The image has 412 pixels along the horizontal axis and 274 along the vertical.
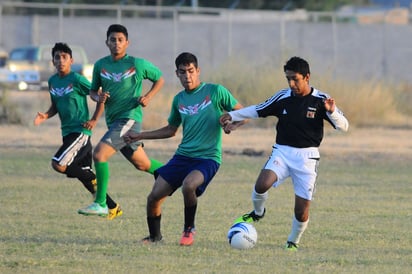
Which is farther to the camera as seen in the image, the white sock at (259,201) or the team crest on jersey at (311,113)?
the white sock at (259,201)

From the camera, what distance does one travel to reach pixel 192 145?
8.97 m

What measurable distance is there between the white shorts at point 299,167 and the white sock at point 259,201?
18 cm

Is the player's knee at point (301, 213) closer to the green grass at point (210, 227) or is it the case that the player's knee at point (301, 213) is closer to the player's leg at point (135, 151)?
the green grass at point (210, 227)

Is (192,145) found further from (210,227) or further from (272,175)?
(210,227)

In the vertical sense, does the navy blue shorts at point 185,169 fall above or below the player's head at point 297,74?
below

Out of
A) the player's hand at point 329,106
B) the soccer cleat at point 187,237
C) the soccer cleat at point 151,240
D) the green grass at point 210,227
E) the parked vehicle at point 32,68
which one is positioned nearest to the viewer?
the green grass at point 210,227

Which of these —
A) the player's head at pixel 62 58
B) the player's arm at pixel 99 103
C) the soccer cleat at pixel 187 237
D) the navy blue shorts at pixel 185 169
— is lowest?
the soccer cleat at pixel 187 237

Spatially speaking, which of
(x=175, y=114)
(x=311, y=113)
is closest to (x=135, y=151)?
(x=175, y=114)

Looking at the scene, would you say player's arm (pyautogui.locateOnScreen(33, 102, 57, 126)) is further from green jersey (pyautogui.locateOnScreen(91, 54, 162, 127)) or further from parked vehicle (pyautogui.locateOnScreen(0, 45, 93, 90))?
parked vehicle (pyautogui.locateOnScreen(0, 45, 93, 90))

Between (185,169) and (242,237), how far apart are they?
0.78 metres

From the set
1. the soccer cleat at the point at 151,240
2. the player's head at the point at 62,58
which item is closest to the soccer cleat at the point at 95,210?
the player's head at the point at 62,58

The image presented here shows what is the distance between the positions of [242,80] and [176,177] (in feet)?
52.0

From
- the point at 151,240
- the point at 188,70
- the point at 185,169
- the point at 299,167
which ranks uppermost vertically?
the point at 188,70

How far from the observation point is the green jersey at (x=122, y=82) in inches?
418
